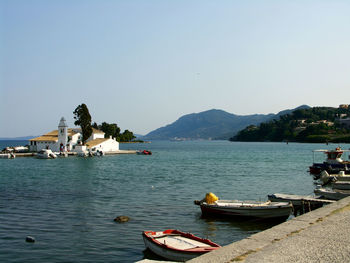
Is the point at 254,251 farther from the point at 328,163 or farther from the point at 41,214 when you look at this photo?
the point at 328,163

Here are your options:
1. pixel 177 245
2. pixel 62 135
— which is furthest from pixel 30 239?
pixel 62 135

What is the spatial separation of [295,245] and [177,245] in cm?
773

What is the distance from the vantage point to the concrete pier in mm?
8054

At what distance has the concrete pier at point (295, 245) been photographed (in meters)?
8.05

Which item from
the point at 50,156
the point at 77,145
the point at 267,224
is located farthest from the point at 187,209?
the point at 77,145

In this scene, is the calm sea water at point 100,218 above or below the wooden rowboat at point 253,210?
below

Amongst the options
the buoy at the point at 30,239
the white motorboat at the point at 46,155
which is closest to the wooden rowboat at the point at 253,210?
the buoy at the point at 30,239

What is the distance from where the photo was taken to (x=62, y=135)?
370 feet

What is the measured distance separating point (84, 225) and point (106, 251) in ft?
18.3

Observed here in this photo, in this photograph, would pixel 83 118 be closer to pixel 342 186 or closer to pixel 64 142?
pixel 64 142

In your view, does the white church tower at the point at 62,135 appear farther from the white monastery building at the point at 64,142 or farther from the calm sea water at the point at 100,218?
the calm sea water at the point at 100,218

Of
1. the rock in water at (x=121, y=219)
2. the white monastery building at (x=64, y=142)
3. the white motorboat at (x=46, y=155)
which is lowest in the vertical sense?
the rock in water at (x=121, y=219)

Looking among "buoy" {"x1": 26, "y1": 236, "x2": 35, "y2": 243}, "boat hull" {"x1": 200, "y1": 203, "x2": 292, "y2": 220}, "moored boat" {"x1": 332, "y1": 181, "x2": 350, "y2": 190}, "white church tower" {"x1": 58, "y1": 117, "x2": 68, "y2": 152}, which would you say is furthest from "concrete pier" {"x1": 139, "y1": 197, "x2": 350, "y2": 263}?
"white church tower" {"x1": 58, "y1": 117, "x2": 68, "y2": 152}

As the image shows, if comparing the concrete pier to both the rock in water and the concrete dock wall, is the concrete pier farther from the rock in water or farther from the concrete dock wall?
the rock in water
